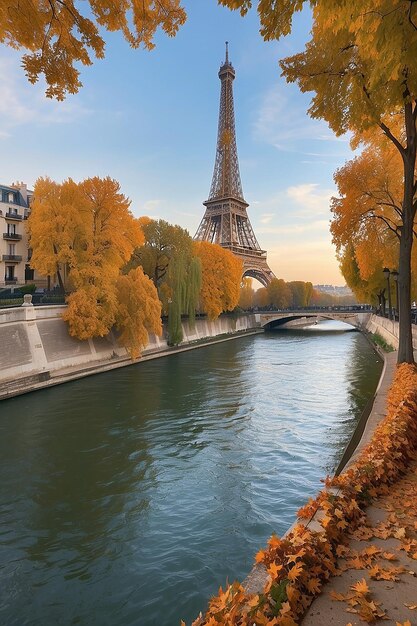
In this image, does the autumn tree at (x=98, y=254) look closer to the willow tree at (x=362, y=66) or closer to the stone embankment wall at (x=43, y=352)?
the stone embankment wall at (x=43, y=352)

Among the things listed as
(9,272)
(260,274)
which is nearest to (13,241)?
(9,272)

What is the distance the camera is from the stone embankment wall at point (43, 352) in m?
23.2

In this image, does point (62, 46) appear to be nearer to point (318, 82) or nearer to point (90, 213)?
point (318, 82)

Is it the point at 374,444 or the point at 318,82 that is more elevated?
the point at 318,82

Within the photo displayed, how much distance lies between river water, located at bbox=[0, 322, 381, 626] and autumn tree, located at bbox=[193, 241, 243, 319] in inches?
1090

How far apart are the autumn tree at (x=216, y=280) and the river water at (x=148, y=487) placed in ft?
90.8

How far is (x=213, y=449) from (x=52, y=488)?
17.1ft

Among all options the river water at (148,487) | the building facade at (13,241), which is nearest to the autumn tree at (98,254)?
the river water at (148,487)

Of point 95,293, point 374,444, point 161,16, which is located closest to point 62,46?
point 161,16

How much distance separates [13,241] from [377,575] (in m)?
44.7

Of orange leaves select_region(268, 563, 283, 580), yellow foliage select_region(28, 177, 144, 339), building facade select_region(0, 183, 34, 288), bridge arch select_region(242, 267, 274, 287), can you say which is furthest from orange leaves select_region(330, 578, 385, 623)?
bridge arch select_region(242, 267, 274, 287)

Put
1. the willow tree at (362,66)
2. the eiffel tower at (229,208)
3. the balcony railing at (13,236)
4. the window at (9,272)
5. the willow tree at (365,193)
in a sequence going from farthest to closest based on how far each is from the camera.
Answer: the eiffel tower at (229,208), the window at (9,272), the balcony railing at (13,236), the willow tree at (365,193), the willow tree at (362,66)

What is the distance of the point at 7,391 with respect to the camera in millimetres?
21328

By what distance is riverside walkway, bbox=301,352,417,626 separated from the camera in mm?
3750
